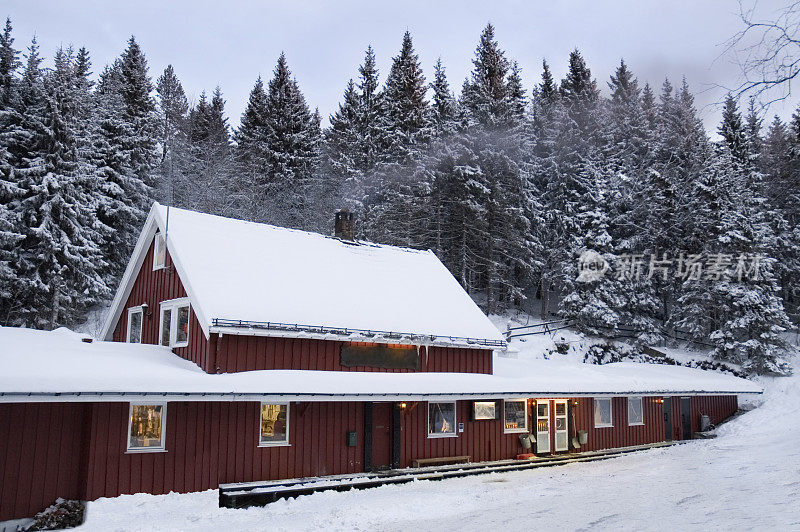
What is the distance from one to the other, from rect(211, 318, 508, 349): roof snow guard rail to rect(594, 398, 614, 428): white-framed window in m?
5.12

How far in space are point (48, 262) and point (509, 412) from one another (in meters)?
23.5

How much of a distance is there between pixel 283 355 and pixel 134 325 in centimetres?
665

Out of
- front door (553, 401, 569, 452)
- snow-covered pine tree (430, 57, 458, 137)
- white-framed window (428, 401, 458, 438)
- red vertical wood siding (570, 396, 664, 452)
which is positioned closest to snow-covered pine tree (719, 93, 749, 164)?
snow-covered pine tree (430, 57, 458, 137)

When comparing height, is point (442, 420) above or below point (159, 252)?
below

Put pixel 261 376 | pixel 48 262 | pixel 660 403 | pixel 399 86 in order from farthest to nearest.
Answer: pixel 399 86 < pixel 48 262 < pixel 660 403 < pixel 261 376

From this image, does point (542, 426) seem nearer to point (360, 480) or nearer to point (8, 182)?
point (360, 480)

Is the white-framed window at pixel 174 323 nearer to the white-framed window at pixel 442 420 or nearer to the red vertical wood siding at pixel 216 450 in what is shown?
the red vertical wood siding at pixel 216 450

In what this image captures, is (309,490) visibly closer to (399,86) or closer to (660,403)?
(660,403)

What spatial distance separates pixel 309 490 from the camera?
15.6 m

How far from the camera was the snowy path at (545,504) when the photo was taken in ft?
35.6

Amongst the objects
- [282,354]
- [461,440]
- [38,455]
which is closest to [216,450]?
[282,354]

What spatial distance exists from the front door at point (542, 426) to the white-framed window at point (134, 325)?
46.3ft

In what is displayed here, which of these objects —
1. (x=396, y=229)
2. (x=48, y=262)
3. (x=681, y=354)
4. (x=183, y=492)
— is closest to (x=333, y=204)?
(x=396, y=229)

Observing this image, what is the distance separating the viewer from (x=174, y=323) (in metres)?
19.0
